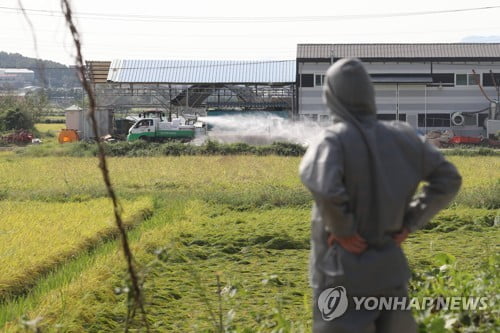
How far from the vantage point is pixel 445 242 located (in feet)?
34.9

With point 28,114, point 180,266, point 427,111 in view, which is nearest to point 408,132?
point 180,266

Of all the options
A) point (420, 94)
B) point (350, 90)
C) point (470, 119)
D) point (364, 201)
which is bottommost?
point (364, 201)

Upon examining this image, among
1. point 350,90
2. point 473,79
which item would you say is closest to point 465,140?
point 473,79

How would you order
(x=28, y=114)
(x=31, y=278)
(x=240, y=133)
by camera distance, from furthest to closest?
(x=28, y=114), (x=240, y=133), (x=31, y=278)

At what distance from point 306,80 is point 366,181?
33.3 metres

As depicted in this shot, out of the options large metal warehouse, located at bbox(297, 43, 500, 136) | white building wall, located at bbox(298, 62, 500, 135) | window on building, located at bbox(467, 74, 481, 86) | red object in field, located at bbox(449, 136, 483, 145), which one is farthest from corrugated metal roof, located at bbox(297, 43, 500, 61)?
red object in field, located at bbox(449, 136, 483, 145)

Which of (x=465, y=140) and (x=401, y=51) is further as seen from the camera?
(x=401, y=51)

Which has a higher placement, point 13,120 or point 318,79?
point 318,79

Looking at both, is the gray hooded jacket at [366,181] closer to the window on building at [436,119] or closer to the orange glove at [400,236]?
the orange glove at [400,236]

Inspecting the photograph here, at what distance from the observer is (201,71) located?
37.1 meters

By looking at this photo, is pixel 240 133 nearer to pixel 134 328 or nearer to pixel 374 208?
pixel 134 328

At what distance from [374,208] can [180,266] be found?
5789mm

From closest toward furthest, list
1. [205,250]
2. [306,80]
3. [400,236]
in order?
[400,236] → [205,250] → [306,80]

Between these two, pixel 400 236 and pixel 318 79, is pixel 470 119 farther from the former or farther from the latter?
pixel 400 236
